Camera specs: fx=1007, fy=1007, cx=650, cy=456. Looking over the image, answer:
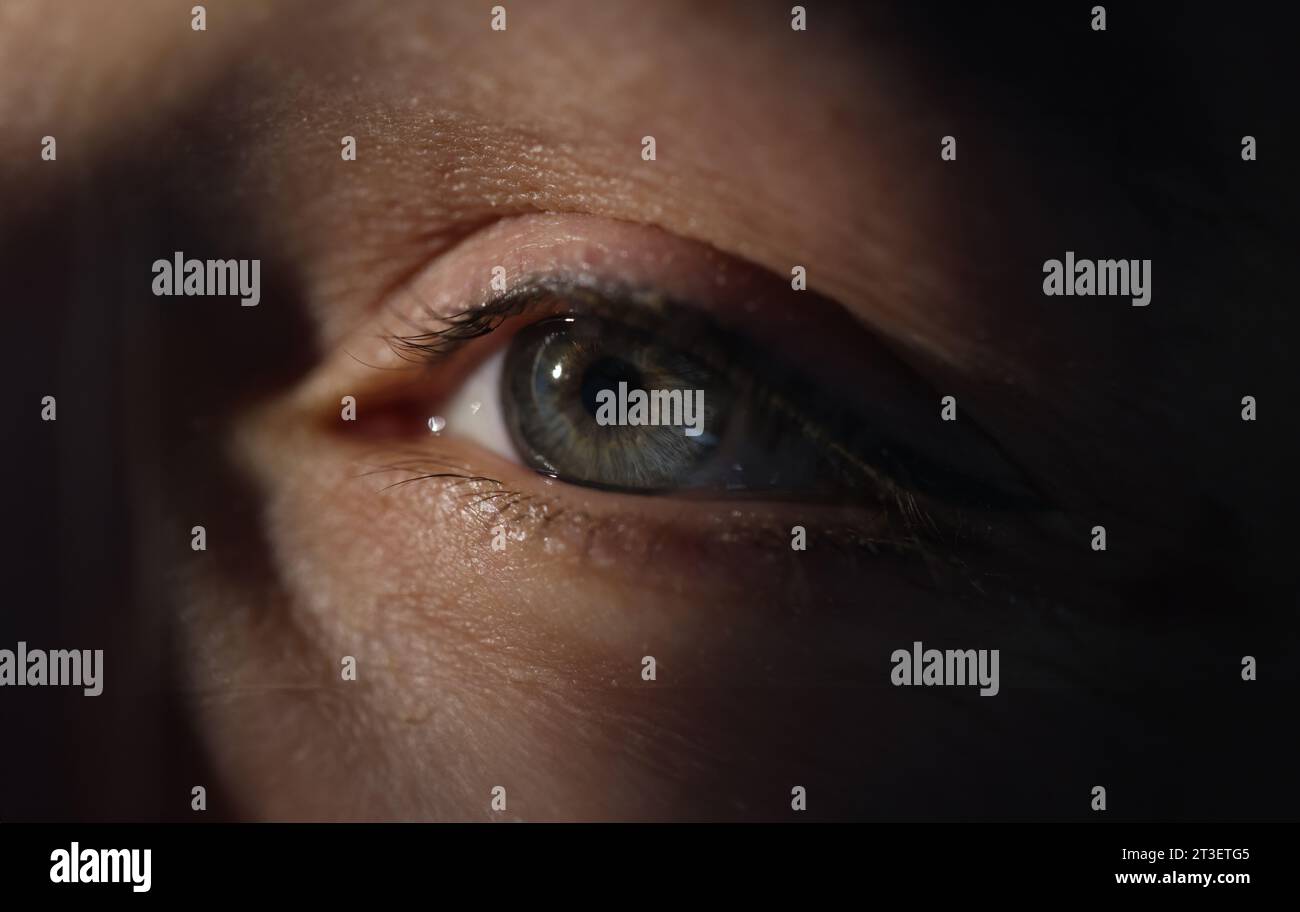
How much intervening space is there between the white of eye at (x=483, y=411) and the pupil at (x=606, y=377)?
73mm

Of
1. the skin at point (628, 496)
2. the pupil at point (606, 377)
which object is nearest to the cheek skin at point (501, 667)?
the skin at point (628, 496)

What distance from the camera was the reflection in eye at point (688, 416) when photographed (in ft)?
2.08

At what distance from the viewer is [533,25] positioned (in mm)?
613

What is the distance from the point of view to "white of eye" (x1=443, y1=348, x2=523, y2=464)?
0.74 meters

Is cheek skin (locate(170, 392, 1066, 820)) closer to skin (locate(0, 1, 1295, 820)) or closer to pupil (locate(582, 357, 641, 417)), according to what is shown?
skin (locate(0, 1, 1295, 820))

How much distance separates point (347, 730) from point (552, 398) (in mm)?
264

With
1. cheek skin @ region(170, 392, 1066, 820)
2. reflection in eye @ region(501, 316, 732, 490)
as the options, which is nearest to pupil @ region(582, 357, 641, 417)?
reflection in eye @ region(501, 316, 732, 490)

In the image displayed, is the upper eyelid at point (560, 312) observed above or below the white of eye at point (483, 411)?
above

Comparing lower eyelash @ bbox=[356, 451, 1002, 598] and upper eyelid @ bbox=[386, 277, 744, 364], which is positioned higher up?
upper eyelid @ bbox=[386, 277, 744, 364]

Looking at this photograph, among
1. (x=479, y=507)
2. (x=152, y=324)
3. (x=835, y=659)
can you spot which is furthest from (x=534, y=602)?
(x=152, y=324)

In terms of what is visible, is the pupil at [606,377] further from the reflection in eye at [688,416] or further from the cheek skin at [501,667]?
the cheek skin at [501,667]

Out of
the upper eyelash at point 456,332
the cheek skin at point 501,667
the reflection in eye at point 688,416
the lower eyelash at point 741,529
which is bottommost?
the cheek skin at point 501,667

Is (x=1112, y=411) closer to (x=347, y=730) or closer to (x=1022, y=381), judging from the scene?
(x=1022, y=381)

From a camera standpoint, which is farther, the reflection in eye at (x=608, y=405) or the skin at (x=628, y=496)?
the reflection in eye at (x=608, y=405)
